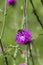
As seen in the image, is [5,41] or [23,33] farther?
[5,41]

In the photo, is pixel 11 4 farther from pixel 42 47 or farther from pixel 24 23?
pixel 42 47

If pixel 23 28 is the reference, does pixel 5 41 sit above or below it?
below

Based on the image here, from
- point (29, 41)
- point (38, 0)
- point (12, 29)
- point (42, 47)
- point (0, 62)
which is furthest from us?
point (12, 29)

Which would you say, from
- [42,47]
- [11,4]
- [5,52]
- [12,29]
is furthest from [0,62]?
[12,29]

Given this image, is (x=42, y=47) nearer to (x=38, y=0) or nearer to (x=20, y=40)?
(x=38, y=0)

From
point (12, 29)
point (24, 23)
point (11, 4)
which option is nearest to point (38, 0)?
point (11, 4)

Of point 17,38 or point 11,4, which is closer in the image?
point 17,38

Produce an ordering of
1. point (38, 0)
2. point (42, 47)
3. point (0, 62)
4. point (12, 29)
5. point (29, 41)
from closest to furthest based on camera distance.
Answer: point (29, 41), point (38, 0), point (0, 62), point (42, 47), point (12, 29)

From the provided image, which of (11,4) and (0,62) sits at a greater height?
(11,4)

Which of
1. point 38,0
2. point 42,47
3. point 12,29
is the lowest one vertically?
point 42,47
